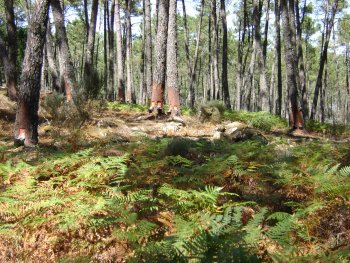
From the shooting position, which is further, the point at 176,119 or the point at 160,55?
the point at 160,55

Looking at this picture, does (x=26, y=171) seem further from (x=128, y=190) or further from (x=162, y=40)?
(x=162, y=40)

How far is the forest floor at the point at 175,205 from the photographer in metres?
2.61

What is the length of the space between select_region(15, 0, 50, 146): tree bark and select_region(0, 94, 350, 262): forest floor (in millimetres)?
418

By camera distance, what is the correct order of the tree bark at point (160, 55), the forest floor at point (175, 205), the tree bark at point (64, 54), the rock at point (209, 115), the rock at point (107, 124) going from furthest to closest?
the tree bark at point (64, 54)
the rock at point (209, 115)
the tree bark at point (160, 55)
the rock at point (107, 124)
the forest floor at point (175, 205)

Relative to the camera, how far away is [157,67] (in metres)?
10.7

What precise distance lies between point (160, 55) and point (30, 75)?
16.6 feet

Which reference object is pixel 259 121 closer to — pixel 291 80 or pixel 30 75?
pixel 291 80

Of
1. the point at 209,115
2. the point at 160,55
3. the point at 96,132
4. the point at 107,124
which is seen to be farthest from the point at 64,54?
the point at 209,115

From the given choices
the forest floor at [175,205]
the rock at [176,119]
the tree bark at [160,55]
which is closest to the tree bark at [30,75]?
the forest floor at [175,205]

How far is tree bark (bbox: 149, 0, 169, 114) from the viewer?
10.7m

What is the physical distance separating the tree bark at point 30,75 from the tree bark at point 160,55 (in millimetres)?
4635

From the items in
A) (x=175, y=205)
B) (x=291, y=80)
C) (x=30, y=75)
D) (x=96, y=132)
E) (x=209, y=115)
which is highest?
(x=291, y=80)

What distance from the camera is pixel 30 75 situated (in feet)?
21.0

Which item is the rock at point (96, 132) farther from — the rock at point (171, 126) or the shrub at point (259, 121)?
the shrub at point (259, 121)
